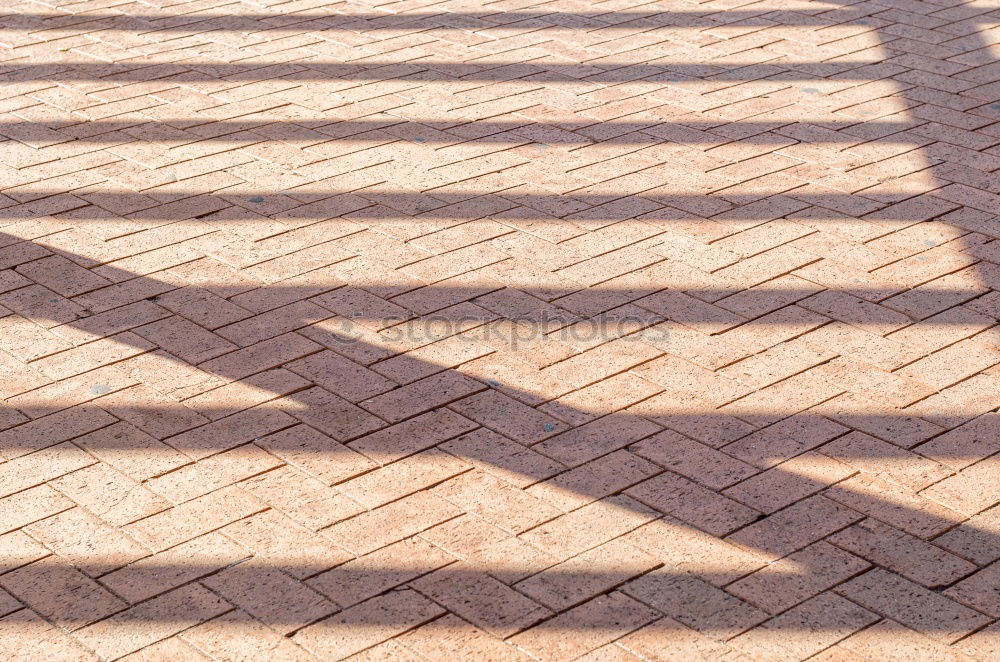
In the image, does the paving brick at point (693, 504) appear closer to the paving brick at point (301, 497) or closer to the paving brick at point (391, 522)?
the paving brick at point (391, 522)

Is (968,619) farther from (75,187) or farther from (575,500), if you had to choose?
(75,187)

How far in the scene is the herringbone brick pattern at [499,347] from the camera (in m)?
3.58

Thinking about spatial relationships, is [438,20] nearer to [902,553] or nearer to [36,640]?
[902,553]

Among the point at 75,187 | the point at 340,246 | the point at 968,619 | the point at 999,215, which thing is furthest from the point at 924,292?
the point at 75,187

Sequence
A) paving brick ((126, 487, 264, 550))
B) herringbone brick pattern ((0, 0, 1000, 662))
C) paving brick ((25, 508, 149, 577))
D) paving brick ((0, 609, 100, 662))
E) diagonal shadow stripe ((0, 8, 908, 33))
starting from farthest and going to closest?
diagonal shadow stripe ((0, 8, 908, 33)) → paving brick ((126, 487, 264, 550)) → paving brick ((25, 508, 149, 577)) → herringbone brick pattern ((0, 0, 1000, 662)) → paving brick ((0, 609, 100, 662))

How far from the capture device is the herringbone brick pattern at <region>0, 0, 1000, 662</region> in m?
3.58

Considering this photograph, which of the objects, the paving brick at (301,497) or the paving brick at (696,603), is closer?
the paving brick at (696,603)

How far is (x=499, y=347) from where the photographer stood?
15.7ft

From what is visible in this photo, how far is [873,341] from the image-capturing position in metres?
4.82

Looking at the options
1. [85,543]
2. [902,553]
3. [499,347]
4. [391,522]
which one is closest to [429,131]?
[499,347]

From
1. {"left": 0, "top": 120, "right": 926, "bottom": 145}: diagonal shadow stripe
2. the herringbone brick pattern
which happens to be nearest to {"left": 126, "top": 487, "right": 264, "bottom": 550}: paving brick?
the herringbone brick pattern

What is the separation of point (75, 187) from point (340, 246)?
1.41 metres

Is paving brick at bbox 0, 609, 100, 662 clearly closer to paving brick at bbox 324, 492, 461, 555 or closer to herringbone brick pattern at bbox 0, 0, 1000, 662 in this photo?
herringbone brick pattern at bbox 0, 0, 1000, 662

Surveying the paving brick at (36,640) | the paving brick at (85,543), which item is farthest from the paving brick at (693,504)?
the paving brick at (36,640)
